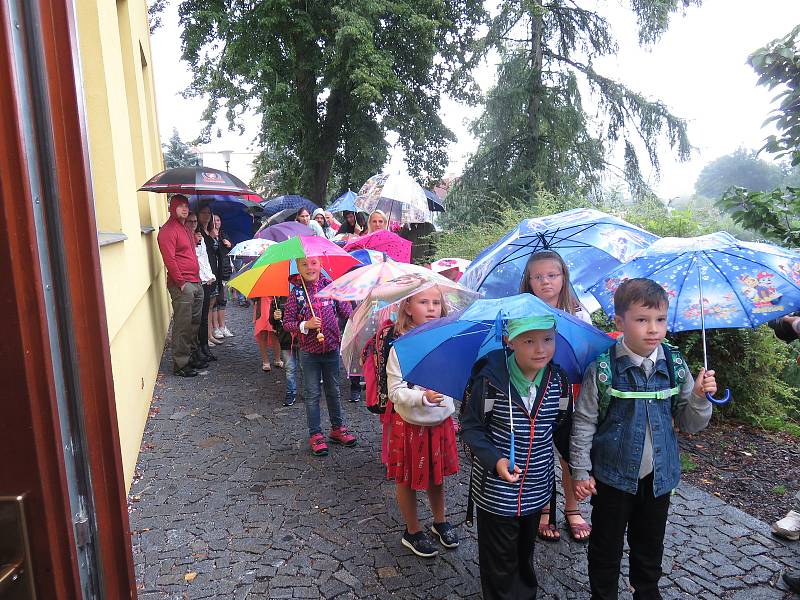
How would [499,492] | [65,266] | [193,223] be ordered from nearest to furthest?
1. [65,266]
2. [499,492]
3. [193,223]

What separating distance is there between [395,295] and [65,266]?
2039 mm

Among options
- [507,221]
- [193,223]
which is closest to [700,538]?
[507,221]

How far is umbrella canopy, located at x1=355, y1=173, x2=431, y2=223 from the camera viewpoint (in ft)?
22.3

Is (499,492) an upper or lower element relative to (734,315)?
lower

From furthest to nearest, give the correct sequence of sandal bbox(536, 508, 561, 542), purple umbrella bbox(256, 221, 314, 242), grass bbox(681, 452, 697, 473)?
purple umbrella bbox(256, 221, 314, 242) → grass bbox(681, 452, 697, 473) → sandal bbox(536, 508, 561, 542)

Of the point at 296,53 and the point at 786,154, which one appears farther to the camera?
the point at 296,53

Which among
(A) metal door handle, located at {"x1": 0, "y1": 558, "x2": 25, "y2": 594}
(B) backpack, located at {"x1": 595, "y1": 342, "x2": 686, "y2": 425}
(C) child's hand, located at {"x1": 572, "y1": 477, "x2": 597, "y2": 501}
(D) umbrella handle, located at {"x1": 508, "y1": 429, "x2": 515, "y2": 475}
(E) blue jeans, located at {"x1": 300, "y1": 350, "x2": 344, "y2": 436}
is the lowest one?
(E) blue jeans, located at {"x1": 300, "y1": 350, "x2": 344, "y2": 436}

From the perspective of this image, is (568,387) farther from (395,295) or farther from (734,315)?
(395,295)

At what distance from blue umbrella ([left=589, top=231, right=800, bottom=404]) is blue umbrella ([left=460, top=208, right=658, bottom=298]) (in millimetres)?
702

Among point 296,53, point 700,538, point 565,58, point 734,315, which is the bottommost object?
point 700,538

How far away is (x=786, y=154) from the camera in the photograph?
520 cm

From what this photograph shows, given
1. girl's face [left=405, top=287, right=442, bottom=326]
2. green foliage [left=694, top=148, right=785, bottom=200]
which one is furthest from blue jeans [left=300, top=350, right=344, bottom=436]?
green foliage [left=694, top=148, right=785, bottom=200]

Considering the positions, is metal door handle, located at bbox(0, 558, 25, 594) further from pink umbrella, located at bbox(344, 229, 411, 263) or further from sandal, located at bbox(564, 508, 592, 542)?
pink umbrella, located at bbox(344, 229, 411, 263)

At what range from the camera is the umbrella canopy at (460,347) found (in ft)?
8.16
